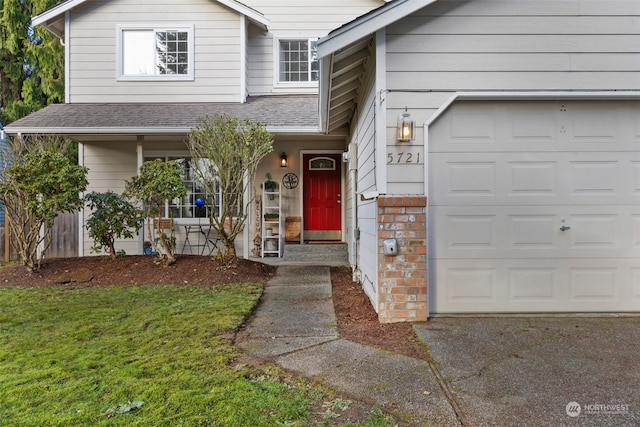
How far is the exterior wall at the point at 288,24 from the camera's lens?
9.95m

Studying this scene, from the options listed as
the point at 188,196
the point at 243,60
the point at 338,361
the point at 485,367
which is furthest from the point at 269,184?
the point at 485,367

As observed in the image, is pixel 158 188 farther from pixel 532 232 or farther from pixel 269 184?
pixel 532 232

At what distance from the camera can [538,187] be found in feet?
13.9

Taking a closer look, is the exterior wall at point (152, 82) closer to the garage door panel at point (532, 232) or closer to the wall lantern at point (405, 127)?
the wall lantern at point (405, 127)

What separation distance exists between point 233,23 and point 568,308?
892 cm

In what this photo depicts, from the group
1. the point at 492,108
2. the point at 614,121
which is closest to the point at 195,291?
the point at 492,108

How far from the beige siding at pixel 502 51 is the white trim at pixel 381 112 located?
0.06m

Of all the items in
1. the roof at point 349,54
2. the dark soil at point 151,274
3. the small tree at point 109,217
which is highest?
the roof at point 349,54

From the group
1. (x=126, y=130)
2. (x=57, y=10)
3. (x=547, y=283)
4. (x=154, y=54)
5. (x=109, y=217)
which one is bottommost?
(x=547, y=283)

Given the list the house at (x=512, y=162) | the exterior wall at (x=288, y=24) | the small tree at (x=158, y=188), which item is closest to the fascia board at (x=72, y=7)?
the exterior wall at (x=288, y=24)

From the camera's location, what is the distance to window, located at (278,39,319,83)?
10016mm

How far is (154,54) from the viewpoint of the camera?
9.43 meters

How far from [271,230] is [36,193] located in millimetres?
4452

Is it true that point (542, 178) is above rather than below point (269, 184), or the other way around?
below
